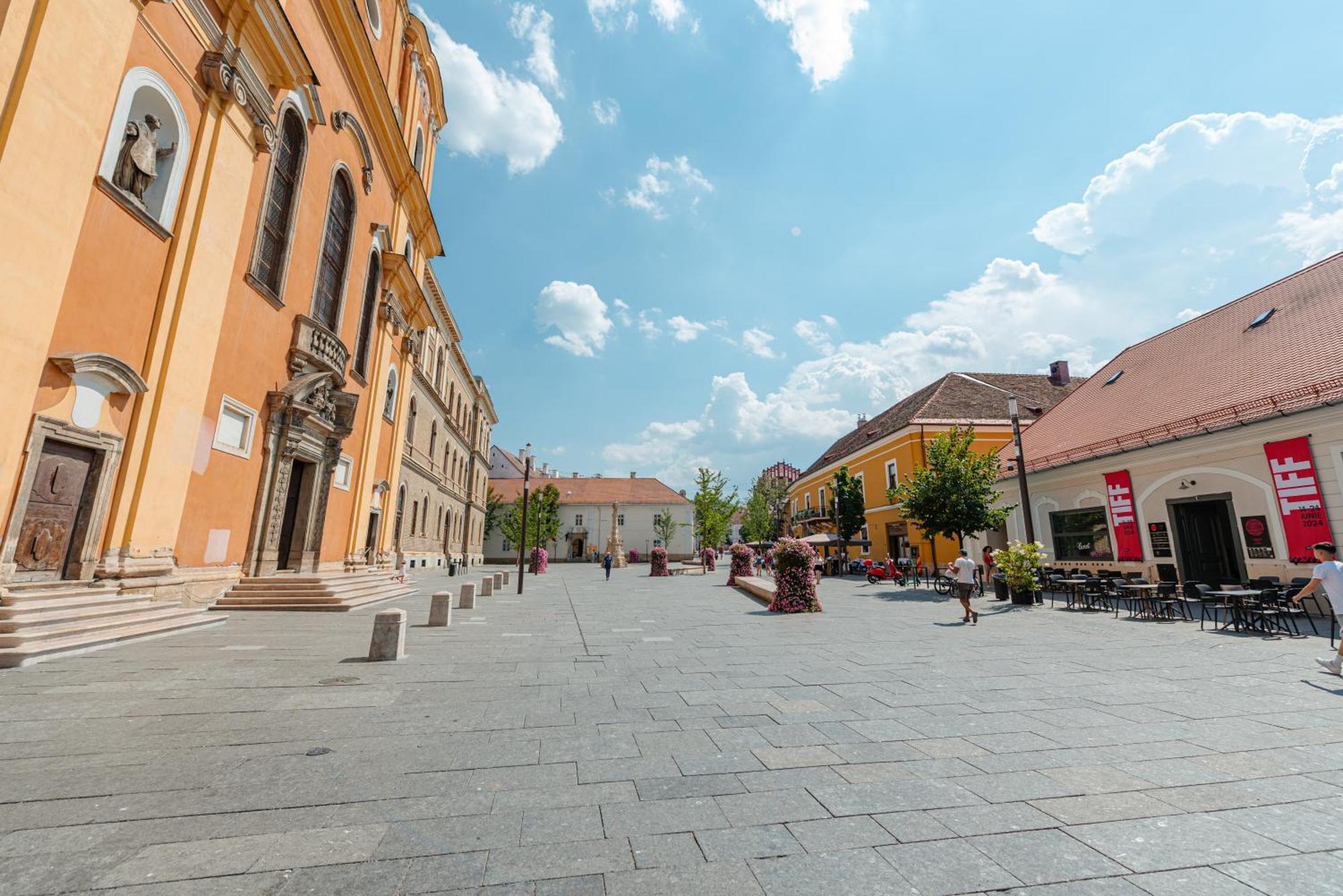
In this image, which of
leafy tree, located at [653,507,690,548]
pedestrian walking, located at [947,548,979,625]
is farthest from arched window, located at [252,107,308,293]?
leafy tree, located at [653,507,690,548]

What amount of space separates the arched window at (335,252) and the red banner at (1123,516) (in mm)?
24635

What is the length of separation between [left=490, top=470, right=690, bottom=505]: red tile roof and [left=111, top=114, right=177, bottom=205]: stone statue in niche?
53137 millimetres

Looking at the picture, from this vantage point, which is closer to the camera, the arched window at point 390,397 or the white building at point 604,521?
the arched window at point 390,397

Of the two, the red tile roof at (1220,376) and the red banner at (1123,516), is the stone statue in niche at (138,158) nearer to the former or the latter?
the red tile roof at (1220,376)

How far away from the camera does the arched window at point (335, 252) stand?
1633 centimetres

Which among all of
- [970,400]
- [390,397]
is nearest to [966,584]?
[390,397]

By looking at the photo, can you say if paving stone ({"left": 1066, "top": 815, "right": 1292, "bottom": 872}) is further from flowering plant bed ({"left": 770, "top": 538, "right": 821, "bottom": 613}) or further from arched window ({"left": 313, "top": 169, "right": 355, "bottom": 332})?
arched window ({"left": 313, "top": 169, "right": 355, "bottom": 332})

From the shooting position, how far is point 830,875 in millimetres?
2582

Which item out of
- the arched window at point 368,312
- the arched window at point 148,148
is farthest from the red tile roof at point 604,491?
the arched window at point 148,148

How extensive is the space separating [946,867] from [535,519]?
52.8m

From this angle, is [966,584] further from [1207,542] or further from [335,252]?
[335,252]

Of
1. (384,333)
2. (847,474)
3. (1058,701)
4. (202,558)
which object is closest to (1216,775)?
(1058,701)

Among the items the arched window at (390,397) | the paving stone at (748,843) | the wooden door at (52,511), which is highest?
the arched window at (390,397)

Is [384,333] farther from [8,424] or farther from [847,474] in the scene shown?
[847,474]
